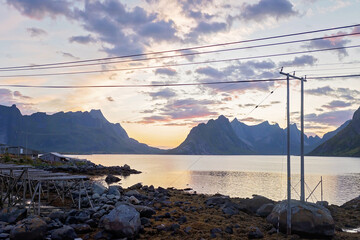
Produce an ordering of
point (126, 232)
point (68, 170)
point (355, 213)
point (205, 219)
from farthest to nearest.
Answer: point (68, 170), point (355, 213), point (205, 219), point (126, 232)

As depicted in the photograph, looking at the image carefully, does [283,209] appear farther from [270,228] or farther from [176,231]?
[176,231]

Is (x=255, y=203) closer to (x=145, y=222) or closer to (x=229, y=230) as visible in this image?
(x=229, y=230)

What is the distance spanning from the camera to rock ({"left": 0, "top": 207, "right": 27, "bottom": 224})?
18.9 meters

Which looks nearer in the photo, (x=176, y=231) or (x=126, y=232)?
(x=126, y=232)

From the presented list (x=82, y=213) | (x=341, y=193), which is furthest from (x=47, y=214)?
(x=341, y=193)

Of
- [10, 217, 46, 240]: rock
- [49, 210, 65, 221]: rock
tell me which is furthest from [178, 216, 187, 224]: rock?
[10, 217, 46, 240]: rock

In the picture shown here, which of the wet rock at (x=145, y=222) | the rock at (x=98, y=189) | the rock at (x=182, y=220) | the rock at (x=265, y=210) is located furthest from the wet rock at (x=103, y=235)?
the rock at (x=265, y=210)

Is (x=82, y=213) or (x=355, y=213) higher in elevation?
(x=82, y=213)

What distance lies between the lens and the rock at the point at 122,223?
682 inches

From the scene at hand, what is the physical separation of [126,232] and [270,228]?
1086 centimetres

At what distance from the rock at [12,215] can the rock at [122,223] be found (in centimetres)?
565

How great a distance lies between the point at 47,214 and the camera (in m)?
20.2

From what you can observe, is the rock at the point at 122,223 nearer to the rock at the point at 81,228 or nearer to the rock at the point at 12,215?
the rock at the point at 81,228

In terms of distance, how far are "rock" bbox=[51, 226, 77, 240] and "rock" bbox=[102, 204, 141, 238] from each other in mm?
1729
